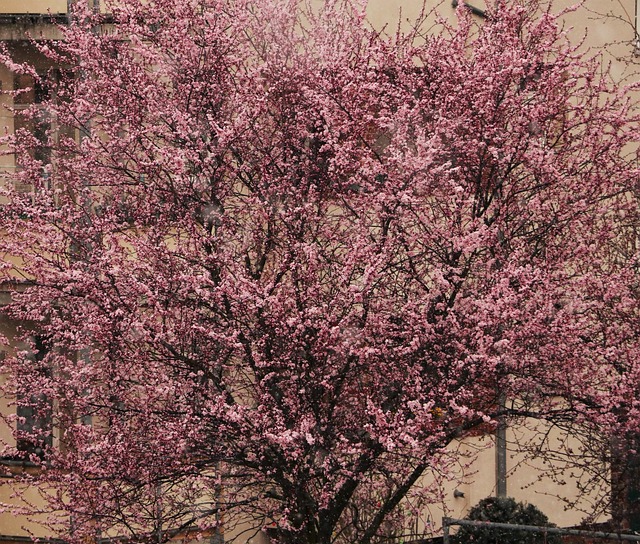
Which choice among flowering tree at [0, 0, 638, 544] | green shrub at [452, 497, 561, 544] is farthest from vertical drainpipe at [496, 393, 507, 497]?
flowering tree at [0, 0, 638, 544]

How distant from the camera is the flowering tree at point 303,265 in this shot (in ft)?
41.4

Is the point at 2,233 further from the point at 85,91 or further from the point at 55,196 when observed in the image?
the point at 85,91

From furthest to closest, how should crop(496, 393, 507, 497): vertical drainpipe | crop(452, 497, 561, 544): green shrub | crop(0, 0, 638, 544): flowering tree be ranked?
crop(496, 393, 507, 497): vertical drainpipe
crop(452, 497, 561, 544): green shrub
crop(0, 0, 638, 544): flowering tree

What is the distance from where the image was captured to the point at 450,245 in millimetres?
13484

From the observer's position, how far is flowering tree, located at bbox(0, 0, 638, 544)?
12.6 metres

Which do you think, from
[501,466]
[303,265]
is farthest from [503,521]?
[303,265]

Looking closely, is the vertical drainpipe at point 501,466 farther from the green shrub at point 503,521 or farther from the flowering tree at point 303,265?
the flowering tree at point 303,265

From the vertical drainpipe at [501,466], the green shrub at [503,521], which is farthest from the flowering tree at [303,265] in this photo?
the vertical drainpipe at [501,466]

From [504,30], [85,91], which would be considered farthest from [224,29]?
[504,30]

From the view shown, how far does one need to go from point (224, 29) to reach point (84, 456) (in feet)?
17.1

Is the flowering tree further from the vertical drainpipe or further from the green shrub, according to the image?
the vertical drainpipe

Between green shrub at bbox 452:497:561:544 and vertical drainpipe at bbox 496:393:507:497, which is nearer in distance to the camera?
green shrub at bbox 452:497:561:544

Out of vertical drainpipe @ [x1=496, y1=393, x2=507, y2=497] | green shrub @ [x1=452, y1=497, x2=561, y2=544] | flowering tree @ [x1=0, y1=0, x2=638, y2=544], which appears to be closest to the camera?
flowering tree @ [x1=0, y1=0, x2=638, y2=544]

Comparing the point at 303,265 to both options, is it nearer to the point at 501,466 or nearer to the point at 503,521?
the point at 503,521
